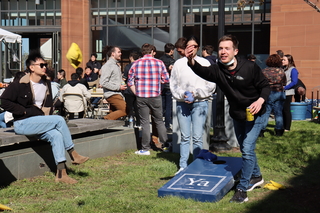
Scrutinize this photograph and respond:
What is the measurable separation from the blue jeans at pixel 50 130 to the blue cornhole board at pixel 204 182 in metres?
1.67

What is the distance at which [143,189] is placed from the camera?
643 centimetres

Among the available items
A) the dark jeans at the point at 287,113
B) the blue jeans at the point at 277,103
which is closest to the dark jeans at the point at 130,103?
the blue jeans at the point at 277,103

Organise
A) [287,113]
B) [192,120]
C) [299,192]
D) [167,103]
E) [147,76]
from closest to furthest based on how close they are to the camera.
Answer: [299,192] → [192,120] → [147,76] → [167,103] → [287,113]

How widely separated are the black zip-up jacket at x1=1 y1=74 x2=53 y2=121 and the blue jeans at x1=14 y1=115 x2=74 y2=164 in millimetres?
112

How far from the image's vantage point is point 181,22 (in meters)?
20.3

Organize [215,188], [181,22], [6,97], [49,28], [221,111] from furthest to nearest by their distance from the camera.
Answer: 1. [49,28]
2. [181,22]
3. [221,111]
4. [6,97]
5. [215,188]

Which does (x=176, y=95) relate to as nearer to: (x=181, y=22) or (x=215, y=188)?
(x=215, y=188)

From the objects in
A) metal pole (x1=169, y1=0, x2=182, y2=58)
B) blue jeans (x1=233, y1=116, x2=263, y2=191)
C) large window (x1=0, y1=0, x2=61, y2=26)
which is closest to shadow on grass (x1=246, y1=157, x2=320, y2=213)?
blue jeans (x1=233, y1=116, x2=263, y2=191)

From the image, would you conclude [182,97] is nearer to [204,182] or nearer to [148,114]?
[204,182]

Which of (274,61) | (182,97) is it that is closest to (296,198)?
(182,97)

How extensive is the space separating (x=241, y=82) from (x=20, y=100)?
3.10 meters

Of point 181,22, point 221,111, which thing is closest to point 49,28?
point 181,22

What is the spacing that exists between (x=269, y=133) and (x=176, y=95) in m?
5.41

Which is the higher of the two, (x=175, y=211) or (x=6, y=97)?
(x=6, y=97)
